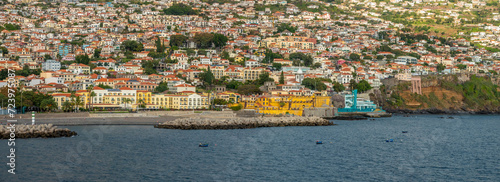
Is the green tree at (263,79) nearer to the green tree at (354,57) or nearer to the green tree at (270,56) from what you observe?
the green tree at (270,56)

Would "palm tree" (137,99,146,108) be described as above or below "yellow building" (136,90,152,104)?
below

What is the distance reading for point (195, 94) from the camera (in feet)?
167

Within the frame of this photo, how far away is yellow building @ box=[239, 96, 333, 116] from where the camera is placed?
5169cm

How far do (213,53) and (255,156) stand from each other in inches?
1843

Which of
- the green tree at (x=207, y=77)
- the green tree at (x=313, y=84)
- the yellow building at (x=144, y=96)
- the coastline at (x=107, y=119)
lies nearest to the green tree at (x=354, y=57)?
the green tree at (x=313, y=84)

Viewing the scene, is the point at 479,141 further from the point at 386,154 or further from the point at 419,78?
the point at 419,78

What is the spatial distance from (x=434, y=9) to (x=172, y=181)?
391 feet

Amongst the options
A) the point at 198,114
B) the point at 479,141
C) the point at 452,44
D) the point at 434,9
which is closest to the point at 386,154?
the point at 479,141

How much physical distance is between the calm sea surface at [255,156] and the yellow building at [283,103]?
10.4 meters

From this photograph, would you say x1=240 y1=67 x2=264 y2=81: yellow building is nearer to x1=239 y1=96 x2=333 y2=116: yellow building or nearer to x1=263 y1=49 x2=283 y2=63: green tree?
x1=263 y1=49 x2=283 y2=63: green tree

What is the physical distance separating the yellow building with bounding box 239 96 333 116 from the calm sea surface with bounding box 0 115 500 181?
10372mm

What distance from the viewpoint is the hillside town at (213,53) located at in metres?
53.2

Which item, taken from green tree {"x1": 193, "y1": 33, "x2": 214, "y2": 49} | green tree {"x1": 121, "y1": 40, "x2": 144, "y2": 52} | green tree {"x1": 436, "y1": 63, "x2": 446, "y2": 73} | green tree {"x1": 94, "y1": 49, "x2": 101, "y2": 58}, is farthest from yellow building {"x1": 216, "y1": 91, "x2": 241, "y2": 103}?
green tree {"x1": 436, "y1": 63, "x2": 446, "y2": 73}

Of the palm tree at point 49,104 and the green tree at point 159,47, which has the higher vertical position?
the green tree at point 159,47
